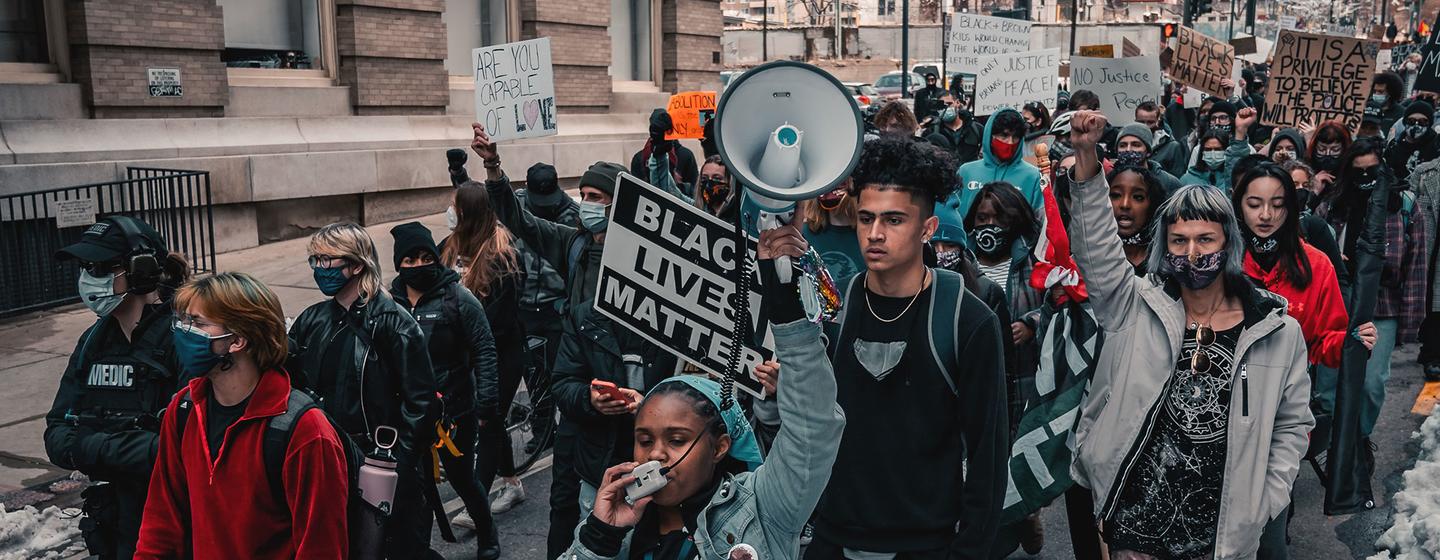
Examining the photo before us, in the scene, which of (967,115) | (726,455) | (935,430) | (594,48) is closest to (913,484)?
(935,430)

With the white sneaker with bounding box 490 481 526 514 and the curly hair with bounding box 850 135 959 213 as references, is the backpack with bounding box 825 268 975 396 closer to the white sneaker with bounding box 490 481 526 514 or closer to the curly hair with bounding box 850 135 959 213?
the curly hair with bounding box 850 135 959 213

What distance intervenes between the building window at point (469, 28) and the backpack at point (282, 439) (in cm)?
1370

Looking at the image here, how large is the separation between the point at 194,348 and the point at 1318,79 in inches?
403

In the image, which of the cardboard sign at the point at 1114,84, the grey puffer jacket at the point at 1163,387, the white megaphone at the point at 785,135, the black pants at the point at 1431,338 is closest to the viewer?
the white megaphone at the point at 785,135

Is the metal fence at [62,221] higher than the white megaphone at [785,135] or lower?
lower

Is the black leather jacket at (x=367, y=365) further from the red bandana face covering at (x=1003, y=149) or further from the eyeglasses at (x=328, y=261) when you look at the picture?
the red bandana face covering at (x=1003, y=149)

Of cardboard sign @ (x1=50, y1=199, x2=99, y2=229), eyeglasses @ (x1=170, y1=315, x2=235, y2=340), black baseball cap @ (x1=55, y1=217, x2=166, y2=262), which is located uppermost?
black baseball cap @ (x1=55, y1=217, x2=166, y2=262)

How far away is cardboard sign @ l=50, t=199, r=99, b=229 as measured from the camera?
10805 millimetres

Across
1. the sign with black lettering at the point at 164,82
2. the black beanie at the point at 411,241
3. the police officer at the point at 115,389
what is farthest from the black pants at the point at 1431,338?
the sign with black lettering at the point at 164,82

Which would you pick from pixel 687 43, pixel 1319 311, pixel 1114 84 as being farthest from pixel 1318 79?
pixel 687 43

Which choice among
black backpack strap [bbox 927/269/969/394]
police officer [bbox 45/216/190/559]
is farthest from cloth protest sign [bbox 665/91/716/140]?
black backpack strap [bbox 927/269/969/394]

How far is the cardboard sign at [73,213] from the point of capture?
10805mm

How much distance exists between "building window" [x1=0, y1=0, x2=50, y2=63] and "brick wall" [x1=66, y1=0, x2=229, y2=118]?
0.95 feet

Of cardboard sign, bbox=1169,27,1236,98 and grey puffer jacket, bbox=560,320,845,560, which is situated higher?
cardboard sign, bbox=1169,27,1236,98
